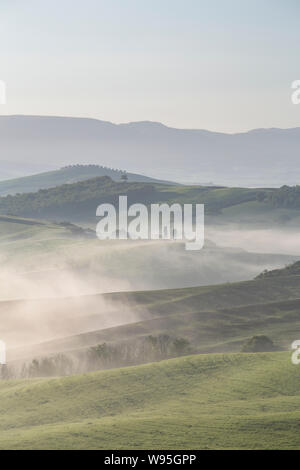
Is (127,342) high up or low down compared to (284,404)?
up

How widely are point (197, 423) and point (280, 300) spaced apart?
5400cm

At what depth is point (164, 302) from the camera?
8025 centimetres

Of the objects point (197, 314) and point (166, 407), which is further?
point (197, 314)

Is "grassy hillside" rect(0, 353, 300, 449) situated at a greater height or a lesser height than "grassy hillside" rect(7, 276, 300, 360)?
lesser

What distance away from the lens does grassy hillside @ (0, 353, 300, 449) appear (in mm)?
29234

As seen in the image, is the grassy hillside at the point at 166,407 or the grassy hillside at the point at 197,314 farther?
the grassy hillside at the point at 197,314

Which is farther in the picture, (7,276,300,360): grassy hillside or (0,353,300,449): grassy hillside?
(7,276,300,360): grassy hillside

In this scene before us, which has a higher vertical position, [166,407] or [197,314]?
[197,314]

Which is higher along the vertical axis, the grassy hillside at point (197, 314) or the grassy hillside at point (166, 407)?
the grassy hillside at point (197, 314)

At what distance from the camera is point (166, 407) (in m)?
35.2

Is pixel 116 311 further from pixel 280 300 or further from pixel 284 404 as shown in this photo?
pixel 284 404

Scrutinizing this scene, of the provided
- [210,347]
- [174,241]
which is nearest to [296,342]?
[210,347]

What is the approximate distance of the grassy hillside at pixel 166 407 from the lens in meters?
29.2
